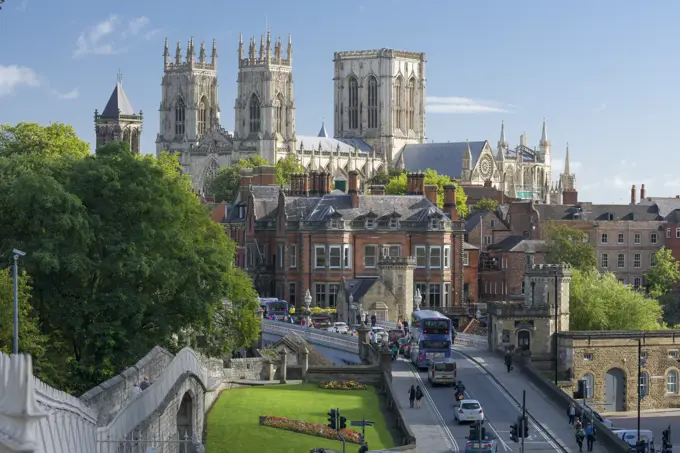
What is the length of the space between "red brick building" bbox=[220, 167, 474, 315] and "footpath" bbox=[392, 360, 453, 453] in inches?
1230

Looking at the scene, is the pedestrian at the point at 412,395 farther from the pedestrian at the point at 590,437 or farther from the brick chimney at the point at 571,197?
the brick chimney at the point at 571,197

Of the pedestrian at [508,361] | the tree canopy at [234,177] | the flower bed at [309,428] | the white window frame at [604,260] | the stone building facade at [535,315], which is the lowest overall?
the flower bed at [309,428]

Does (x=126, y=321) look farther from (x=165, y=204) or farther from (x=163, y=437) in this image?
(x=163, y=437)

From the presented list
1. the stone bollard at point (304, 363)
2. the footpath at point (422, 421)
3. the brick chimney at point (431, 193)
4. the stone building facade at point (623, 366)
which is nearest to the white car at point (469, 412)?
the footpath at point (422, 421)

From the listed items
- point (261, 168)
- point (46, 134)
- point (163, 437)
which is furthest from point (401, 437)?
point (261, 168)

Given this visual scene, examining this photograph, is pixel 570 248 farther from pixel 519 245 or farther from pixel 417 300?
pixel 417 300

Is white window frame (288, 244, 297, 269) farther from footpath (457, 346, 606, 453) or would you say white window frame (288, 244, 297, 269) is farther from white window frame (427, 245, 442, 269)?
footpath (457, 346, 606, 453)

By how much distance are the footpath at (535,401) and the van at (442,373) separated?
2.49 meters

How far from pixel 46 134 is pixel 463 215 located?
199ft

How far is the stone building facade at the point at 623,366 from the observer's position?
251 feet

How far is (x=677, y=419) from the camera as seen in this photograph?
76.0 metres

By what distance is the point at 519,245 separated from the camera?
116 meters

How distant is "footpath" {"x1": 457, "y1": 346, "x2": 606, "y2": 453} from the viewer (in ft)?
168

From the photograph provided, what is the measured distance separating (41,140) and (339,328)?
67.7ft
